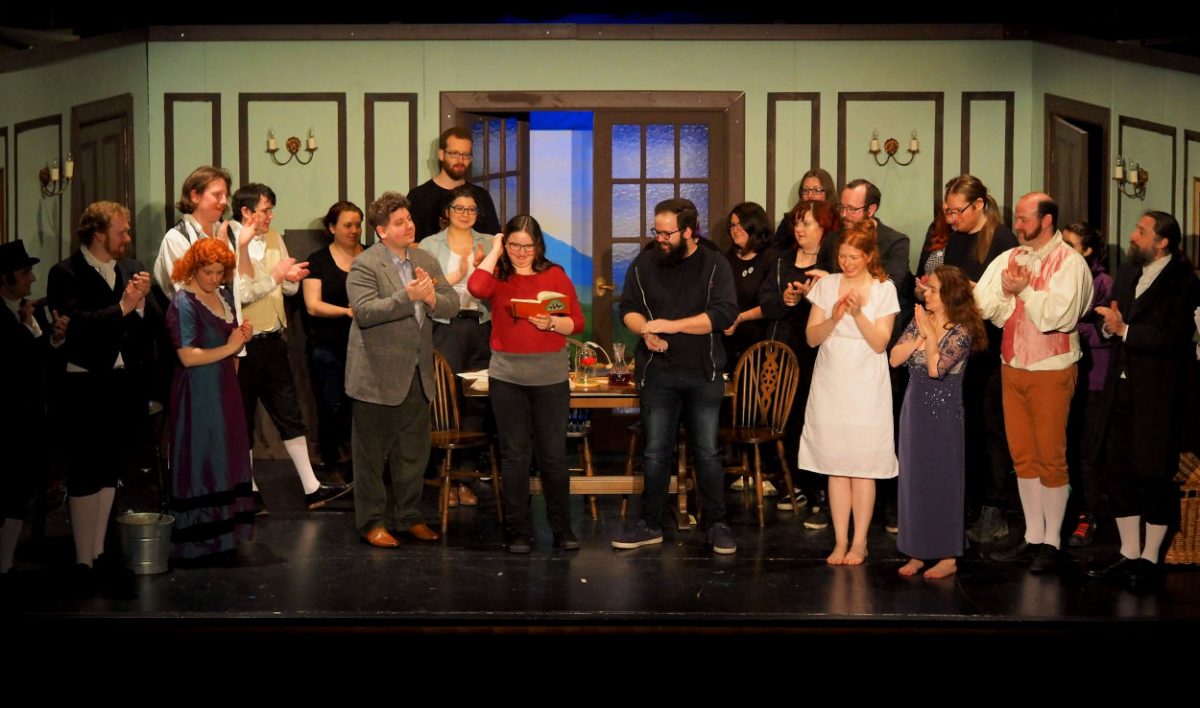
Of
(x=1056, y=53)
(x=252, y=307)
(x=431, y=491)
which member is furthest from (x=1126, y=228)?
(x=252, y=307)

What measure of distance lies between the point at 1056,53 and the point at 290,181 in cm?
461

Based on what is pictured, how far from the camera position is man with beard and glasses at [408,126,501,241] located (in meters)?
8.24

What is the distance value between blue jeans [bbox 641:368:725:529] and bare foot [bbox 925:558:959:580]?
99cm

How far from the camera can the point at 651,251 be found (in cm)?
684

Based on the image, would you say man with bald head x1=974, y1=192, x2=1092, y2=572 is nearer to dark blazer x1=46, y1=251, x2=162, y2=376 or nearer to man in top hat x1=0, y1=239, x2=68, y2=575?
dark blazer x1=46, y1=251, x2=162, y2=376

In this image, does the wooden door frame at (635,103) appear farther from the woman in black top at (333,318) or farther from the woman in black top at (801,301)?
the woman in black top at (801,301)

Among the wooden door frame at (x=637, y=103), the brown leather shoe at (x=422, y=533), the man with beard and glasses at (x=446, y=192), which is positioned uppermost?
the wooden door frame at (x=637, y=103)

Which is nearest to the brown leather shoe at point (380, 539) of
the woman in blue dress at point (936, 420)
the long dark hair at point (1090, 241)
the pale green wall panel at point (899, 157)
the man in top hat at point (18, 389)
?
the man in top hat at point (18, 389)

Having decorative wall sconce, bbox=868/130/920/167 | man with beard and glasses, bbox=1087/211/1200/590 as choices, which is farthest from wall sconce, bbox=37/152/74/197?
man with beard and glasses, bbox=1087/211/1200/590

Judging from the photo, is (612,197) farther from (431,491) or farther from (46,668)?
(46,668)

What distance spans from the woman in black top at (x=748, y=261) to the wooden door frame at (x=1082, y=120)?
1.87 m

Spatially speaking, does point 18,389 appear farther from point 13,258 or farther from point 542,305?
point 542,305

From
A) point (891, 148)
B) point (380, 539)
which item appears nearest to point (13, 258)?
point (380, 539)

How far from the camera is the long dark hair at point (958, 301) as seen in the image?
6277 mm
